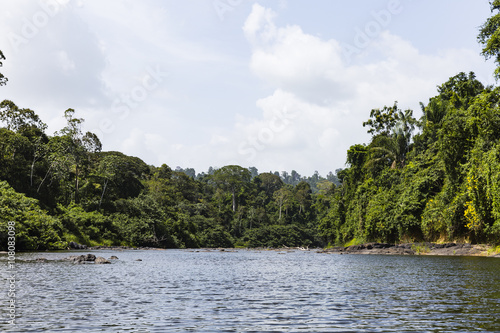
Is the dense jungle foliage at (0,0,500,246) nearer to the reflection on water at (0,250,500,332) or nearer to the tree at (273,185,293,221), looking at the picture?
the tree at (273,185,293,221)

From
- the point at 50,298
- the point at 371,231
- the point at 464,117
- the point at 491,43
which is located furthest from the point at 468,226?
the point at 50,298

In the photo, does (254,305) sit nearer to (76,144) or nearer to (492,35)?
(492,35)

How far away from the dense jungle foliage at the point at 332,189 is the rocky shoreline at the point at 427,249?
1859 millimetres

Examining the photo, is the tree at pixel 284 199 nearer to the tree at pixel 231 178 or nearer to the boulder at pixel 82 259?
the tree at pixel 231 178

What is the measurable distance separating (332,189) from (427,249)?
79.4 meters

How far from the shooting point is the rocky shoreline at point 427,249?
46372 mm

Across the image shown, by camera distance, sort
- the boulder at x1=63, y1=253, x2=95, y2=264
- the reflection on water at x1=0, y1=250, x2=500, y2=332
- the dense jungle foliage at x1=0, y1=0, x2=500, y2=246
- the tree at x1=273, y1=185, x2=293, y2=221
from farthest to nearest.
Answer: the tree at x1=273, y1=185, x2=293, y2=221 → the dense jungle foliage at x1=0, y1=0, x2=500, y2=246 → the boulder at x1=63, y1=253, x2=95, y2=264 → the reflection on water at x1=0, y1=250, x2=500, y2=332

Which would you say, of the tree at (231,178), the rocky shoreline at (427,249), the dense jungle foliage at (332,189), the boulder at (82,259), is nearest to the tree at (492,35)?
the dense jungle foliage at (332,189)

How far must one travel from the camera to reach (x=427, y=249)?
55.2 metres

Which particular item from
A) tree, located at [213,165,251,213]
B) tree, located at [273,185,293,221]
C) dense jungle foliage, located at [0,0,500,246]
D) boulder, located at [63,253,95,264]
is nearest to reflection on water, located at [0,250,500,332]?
boulder, located at [63,253,95,264]

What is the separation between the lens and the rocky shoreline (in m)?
46.4

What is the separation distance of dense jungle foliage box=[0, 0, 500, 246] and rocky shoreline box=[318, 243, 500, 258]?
1.86 meters

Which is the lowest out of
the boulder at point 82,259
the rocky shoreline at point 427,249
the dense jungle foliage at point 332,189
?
the rocky shoreline at point 427,249

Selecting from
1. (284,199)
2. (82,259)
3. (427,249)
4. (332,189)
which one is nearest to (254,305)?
(82,259)
